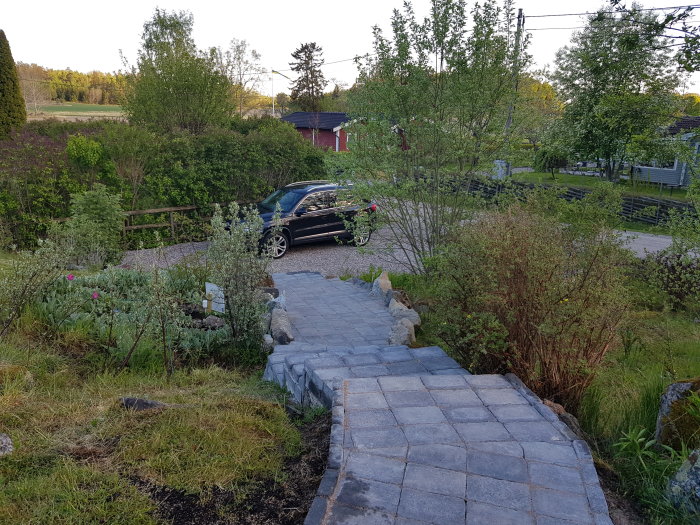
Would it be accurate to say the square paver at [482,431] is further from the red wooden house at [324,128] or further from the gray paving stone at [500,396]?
the red wooden house at [324,128]

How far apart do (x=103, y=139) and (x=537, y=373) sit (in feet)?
37.5

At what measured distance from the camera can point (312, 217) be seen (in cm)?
1239

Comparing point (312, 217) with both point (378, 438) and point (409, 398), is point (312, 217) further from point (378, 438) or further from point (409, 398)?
point (378, 438)

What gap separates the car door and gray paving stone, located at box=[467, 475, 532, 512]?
10.0 m

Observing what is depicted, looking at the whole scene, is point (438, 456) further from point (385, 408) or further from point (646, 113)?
point (646, 113)

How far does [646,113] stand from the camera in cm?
720

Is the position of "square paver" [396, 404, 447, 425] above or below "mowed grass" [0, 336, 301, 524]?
above

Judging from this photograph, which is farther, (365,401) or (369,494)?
(365,401)

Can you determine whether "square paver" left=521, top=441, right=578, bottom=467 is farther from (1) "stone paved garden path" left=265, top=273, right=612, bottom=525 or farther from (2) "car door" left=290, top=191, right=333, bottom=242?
(2) "car door" left=290, top=191, right=333, bottom=242

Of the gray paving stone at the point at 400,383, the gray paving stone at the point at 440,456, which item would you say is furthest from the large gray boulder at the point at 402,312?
the gray paving stone at the point at 440,456

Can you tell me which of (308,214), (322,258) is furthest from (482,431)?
(308,214)

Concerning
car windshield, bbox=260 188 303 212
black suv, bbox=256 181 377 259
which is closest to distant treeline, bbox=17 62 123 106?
car windshield, bbox=260 188 303 212

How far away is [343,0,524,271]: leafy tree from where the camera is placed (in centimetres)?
790

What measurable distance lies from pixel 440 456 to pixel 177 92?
18.1 m
